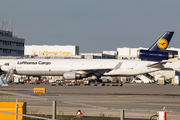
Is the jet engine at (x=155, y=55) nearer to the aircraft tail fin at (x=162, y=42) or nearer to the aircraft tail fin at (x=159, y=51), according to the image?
the aircraft tail fin at (x=159, y=51)

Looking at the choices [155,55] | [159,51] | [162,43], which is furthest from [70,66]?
[162,43]

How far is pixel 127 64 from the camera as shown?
225ft

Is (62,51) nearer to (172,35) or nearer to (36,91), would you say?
(172,35)

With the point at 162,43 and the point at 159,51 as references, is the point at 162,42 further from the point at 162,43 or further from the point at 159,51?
the point at 159,51

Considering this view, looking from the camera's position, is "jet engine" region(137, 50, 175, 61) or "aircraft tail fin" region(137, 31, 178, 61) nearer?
"jet engine" region(137, 50, 175, 61)

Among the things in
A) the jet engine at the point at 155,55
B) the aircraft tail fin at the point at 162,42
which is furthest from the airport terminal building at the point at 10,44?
the aircraft tail fin at the point at 162,42

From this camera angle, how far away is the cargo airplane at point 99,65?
219 feet

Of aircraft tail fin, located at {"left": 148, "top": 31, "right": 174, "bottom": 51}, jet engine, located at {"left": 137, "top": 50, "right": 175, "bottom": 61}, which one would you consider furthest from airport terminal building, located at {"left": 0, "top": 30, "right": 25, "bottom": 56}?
aircraft tail fin, located at {"left": 148, "top": 31, "right": 174, "bottom": 51}

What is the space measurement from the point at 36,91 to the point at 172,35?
43208 millimetres

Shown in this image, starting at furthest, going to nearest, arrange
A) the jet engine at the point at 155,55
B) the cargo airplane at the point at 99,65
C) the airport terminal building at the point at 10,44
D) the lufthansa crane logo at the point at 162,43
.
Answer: the airport terminal building at the point at 10,44, the lufthansa crane logo at the point at 162,43, the jet engine at the point at 155,55, the cargo airplane at the point at 99,65

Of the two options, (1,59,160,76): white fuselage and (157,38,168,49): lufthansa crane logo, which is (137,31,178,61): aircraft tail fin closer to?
(157,38,168,49): lufthansa crane logo

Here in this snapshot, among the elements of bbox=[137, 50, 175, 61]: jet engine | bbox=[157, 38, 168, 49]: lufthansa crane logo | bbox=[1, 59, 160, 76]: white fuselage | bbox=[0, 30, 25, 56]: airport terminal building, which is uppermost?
bbox=[0, 30, 25, 56]: airport terminal building

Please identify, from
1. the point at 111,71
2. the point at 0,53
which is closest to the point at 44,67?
the point at 111,71

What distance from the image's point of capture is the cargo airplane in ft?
219
